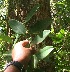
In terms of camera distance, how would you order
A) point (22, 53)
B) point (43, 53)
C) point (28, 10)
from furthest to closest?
point (28, 10) → point (22, 53) → point (43, 53)

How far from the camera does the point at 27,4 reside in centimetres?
151

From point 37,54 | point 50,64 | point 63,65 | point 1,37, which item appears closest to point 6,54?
point 1,37

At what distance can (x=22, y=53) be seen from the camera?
1129 millimetres

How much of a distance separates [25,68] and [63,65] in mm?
570

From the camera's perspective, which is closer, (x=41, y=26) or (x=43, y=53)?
(x=43, y=53)

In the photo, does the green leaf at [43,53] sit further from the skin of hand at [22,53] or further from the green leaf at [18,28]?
the green leaf at [18,28]

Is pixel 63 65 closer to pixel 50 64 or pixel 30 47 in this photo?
pixel 50 64

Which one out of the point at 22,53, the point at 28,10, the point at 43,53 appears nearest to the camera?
the point at 43,53

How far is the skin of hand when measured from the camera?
1.10 metres

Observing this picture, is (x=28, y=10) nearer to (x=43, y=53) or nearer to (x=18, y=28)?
(x=18, y=28)

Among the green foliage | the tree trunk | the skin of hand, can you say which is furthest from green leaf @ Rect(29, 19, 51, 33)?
the tree trunk

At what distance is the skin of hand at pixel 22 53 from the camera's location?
110 centimetres

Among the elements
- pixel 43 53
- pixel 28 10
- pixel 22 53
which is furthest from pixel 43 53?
pixel 28 10

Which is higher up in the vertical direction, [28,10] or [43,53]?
[28,10]
